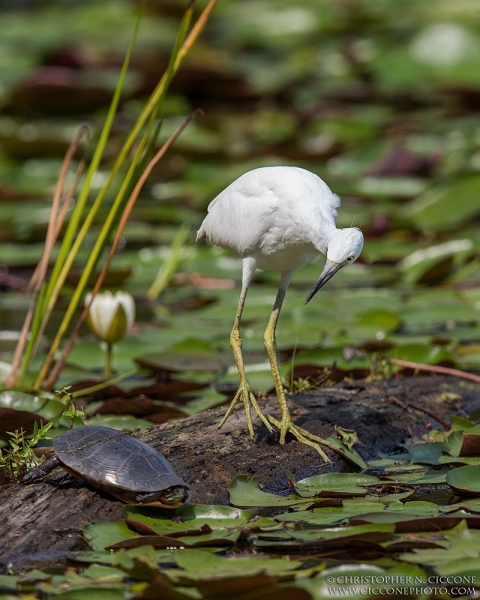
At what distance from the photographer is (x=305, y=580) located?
2404 millimetres

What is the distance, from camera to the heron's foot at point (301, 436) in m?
3.48

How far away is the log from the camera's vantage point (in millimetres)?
2758

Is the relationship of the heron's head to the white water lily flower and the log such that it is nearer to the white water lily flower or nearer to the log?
the log

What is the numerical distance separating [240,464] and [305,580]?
0.91 metres

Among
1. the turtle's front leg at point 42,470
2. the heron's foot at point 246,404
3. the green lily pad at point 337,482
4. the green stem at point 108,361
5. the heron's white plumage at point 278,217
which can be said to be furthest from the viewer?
the green stem at point 108,361

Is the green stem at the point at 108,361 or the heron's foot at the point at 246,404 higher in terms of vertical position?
the heron's foot at the point at 246,404

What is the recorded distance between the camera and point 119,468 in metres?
2.83

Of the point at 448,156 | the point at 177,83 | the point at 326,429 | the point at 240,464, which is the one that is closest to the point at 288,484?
the point at 240,464

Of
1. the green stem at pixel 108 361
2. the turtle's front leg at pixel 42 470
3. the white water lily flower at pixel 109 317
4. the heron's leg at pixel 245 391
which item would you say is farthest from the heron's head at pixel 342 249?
the green stem at pixel 108 361

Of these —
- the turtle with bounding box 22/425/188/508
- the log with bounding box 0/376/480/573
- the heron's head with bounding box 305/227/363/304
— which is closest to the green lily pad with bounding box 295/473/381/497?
the log with bounding box 0/376/480/573

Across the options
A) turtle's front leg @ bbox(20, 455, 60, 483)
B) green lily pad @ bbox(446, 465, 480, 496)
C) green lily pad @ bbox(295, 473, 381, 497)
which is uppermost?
turtle's front leg @ bbox(20, 455, 60, 483)

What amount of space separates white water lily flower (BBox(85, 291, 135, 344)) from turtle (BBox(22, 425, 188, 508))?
5.27 feet

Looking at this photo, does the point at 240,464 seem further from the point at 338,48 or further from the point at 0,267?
the point at 338,48

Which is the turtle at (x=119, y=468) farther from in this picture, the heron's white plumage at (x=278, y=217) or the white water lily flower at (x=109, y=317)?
the white water lily flower at (x=109, y=317)
